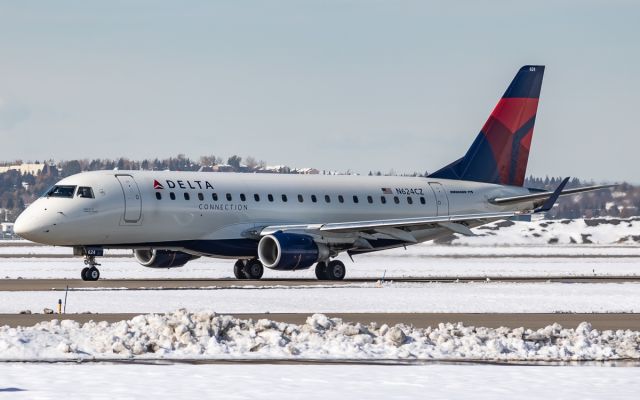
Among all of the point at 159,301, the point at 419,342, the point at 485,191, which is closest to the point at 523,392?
the point at 419,342

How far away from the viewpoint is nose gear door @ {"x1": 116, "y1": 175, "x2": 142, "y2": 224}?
1777 inches

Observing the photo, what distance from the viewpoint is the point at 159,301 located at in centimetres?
3403

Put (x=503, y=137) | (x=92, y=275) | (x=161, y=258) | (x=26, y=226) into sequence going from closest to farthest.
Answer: (x=26, y=226) → (x=92, y=275) → (x=161, y=258) → (x=503, y=137)

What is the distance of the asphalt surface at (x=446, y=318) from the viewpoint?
27.5 m

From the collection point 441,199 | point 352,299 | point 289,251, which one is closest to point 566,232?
point 441,199

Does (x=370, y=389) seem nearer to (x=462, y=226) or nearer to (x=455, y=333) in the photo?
(x=455, y=333)

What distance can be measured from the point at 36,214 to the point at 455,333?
23424mm

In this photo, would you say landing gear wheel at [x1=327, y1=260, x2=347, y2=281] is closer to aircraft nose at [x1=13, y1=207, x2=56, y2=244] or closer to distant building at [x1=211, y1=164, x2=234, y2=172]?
aircraft nose at [x1=13, y1=207, x2=56, y2=244]

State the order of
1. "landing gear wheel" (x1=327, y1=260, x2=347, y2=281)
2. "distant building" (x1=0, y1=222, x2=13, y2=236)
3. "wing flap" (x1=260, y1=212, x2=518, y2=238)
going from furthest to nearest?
"distant building" (x1=0, y1=222, x2=13, y2=236)
"landing gear wheel" (x1=327, y1=260, x2=347, y2=281)
"wing flap" (x1=260, y1=212, x2=518, y2=238)

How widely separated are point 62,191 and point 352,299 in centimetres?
1340

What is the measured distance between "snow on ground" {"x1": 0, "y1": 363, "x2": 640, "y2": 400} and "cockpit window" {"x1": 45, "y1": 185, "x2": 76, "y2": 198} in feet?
81.5

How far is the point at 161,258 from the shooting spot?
48.4 metres

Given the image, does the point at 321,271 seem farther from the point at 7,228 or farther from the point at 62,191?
the point at 7,228

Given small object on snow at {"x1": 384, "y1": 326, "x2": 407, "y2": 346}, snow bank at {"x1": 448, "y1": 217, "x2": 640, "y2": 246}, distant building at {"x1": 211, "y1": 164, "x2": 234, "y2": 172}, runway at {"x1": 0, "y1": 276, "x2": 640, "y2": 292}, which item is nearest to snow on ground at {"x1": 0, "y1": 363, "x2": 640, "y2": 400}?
small object on snow at {"x1": 384, "y1": 326, "x2": 407, "y2": 346}
